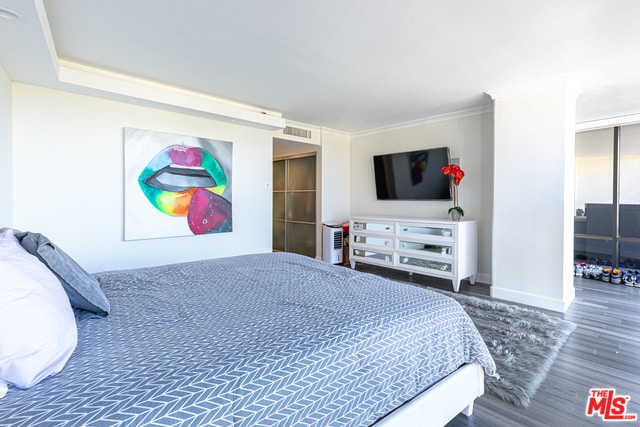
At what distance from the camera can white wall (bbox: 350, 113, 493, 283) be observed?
4270mm

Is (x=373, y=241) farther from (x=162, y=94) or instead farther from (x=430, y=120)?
(x=162, y=94)

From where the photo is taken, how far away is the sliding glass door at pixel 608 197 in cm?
453

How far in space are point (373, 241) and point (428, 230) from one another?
91cm

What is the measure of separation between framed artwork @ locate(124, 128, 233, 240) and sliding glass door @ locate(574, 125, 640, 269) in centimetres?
558

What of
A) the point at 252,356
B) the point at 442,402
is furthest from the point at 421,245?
the point at 252,356

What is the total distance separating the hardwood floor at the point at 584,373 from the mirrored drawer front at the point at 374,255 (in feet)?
6.66

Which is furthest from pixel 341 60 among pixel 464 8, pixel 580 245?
pixel 580 245

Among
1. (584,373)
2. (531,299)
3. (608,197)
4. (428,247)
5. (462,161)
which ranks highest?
(462,161)

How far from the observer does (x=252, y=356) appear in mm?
1018

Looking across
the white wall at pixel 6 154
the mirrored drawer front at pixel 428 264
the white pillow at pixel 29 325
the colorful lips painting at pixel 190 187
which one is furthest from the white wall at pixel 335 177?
the white pillow at pixel 29 325

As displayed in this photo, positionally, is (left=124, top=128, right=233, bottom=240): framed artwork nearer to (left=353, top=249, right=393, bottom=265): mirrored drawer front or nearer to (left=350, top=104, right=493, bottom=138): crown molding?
(left=353, top=249, right=393, bottom=265): mirrored drawer front

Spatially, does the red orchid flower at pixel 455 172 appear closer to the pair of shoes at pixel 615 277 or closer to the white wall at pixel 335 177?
the white wall at pixel 335 177

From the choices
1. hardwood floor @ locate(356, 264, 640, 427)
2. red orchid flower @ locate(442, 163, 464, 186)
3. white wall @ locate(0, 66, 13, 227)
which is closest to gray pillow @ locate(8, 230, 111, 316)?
white wall @ locate(0, 66, 13, 227)

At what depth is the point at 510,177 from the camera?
3545 mm
